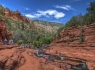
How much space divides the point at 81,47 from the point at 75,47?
1.70m

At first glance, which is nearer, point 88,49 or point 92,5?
point 88,49

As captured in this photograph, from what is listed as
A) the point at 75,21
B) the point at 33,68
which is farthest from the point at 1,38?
the point at 75,21

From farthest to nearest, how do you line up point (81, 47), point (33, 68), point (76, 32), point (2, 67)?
point (76, 32) < point (81, 47) < point (33, 68) < point (2, 67)

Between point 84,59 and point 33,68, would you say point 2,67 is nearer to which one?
point 33,68

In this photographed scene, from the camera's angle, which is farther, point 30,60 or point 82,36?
point 82,36

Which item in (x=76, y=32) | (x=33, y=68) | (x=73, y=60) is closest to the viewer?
(x=33, y=68)

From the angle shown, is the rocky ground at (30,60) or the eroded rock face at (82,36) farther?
the eroded rock face at (82,36)

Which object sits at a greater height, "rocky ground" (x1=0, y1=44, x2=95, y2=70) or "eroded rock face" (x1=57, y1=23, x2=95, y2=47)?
"eroded rock face" (x1=57, y1=23, x2=95, y2=47)

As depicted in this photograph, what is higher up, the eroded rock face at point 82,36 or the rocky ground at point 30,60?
the eroded rock face at point 82,36

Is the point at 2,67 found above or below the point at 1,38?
below

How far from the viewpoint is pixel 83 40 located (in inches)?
1117

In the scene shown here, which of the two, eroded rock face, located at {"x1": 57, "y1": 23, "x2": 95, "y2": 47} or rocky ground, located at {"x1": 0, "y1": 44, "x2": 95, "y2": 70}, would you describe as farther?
eroded rock face, located at {"x1": 57, "y1": 23, "x2": 95, "y2": 47}

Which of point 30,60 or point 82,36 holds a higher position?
point 82,36

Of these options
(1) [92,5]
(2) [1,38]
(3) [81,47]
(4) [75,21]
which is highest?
(1) [92,5]
